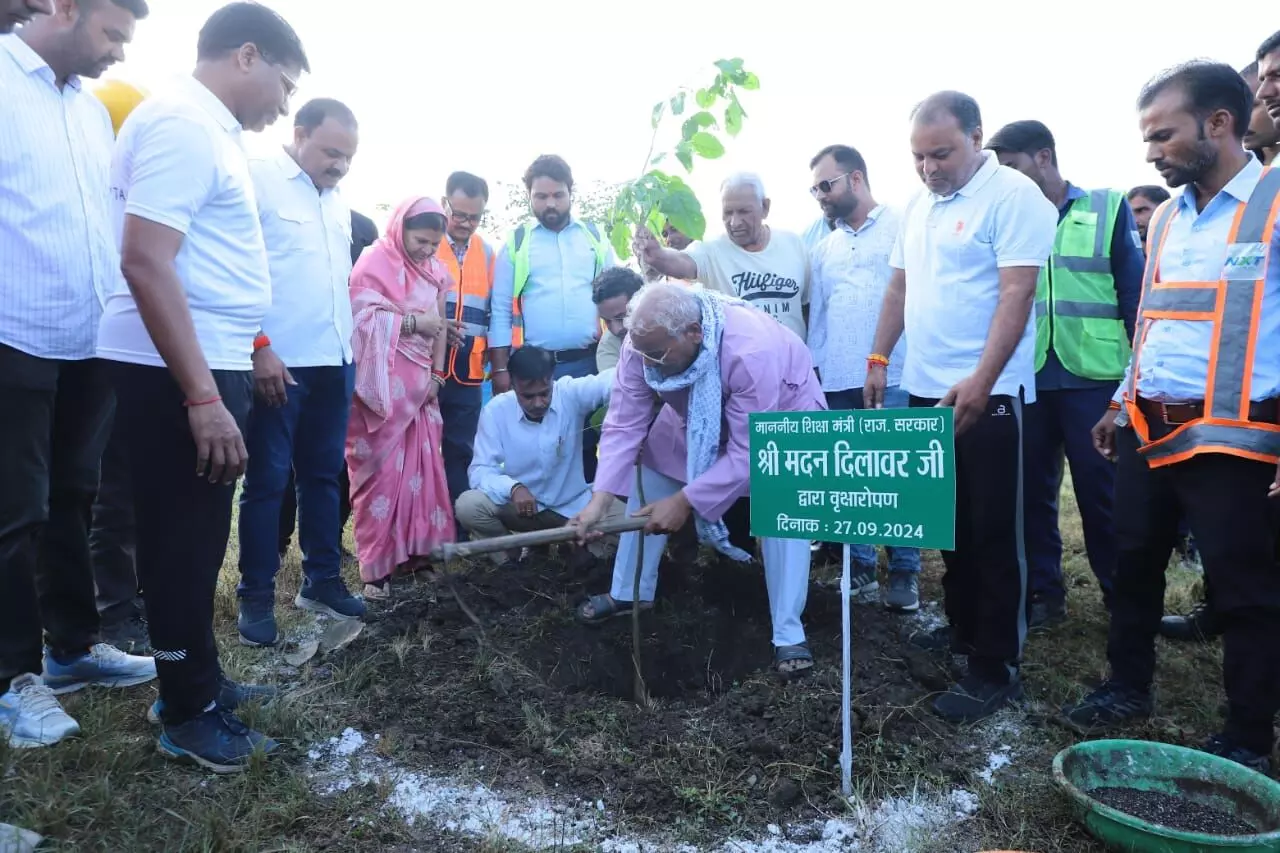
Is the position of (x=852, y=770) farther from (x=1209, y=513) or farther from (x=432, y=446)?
(x=432, y=446)

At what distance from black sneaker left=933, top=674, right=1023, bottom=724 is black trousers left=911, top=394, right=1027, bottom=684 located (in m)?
0.03

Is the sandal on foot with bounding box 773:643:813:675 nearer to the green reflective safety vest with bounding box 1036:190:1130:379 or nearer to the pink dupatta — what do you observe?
the green reflective safety vest with bounding box 1036:190:1130:379

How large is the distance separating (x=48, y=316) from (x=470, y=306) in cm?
240

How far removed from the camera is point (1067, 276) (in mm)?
3479

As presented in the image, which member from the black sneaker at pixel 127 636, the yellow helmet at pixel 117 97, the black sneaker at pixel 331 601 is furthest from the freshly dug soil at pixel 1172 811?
the yellow helmet at pixel 117 97

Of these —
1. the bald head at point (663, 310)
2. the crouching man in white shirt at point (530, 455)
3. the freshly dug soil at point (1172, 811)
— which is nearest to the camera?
the freshly dug soil at point (1172, 811)

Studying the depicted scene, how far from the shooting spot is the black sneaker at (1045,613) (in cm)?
347

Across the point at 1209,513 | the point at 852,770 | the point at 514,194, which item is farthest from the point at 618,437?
the point at 514,194

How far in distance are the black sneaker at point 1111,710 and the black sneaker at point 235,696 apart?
A: 2575mm

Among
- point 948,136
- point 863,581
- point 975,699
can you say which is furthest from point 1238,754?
point 948,136

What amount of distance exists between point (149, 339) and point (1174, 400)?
2734 mm

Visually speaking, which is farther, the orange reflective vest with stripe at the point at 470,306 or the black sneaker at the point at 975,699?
the orange reflective vest with stripe at the point at 470,306

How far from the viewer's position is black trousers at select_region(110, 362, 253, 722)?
2.09m

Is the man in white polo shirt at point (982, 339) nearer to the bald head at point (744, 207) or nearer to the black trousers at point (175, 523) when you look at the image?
the bald head at point (744, 207)
